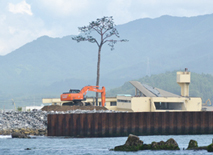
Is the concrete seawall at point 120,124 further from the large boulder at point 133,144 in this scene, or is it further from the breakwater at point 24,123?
the large boulder at point 133,144

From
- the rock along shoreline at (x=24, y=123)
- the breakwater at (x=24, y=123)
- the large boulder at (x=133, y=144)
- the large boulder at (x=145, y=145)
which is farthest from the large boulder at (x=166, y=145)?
the breakwater at (x=24, y=123)

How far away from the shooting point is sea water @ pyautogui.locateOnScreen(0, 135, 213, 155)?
38000 mm

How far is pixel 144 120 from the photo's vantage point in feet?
160

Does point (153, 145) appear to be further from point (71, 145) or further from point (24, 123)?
point (24, 123)

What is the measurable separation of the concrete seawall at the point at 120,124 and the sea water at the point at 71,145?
0.89m

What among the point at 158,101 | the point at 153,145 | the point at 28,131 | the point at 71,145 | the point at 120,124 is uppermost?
the point at 158,101

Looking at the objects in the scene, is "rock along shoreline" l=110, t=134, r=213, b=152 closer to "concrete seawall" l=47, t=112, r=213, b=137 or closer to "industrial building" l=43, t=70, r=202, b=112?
"concrete seawall" l=47, t=112, r=213, b=137

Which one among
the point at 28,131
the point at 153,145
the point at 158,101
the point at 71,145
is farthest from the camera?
the point at 158,101

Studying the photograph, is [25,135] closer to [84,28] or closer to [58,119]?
[58,119]

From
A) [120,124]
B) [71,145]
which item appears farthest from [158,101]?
[71,145]

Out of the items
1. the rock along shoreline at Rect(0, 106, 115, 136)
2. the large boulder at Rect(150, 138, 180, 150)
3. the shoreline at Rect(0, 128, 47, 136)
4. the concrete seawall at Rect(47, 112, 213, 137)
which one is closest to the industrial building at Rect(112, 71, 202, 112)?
the rock along shoreline at Rect(0, 106, 115, 136)

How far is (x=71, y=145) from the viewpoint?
42.6 m

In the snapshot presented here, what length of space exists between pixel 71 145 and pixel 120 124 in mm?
7272

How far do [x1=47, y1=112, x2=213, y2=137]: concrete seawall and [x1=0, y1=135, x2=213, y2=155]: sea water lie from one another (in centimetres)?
89
